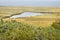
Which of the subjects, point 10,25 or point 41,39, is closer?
point 41,39

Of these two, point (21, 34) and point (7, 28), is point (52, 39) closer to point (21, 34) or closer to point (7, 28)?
point (21, 34)

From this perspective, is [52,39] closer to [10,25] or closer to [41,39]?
[41,39]

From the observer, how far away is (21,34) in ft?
34.1

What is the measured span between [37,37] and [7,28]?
2242 mm

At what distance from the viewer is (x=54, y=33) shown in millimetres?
11883

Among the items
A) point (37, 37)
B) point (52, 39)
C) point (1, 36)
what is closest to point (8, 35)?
point (1, 36)

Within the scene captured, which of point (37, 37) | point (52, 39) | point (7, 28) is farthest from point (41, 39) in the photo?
point (7, 28)

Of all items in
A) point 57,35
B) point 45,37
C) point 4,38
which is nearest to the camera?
point 4,38

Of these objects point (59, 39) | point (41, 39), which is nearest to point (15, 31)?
point (41, 39)

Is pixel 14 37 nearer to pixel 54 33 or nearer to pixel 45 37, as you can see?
pixel 45 37

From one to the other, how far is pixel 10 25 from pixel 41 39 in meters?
2.71

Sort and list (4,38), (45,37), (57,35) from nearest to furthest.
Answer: (4,38) → (45,37) → (57,35)

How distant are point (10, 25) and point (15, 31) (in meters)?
1.59

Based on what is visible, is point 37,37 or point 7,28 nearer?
point 37,37
